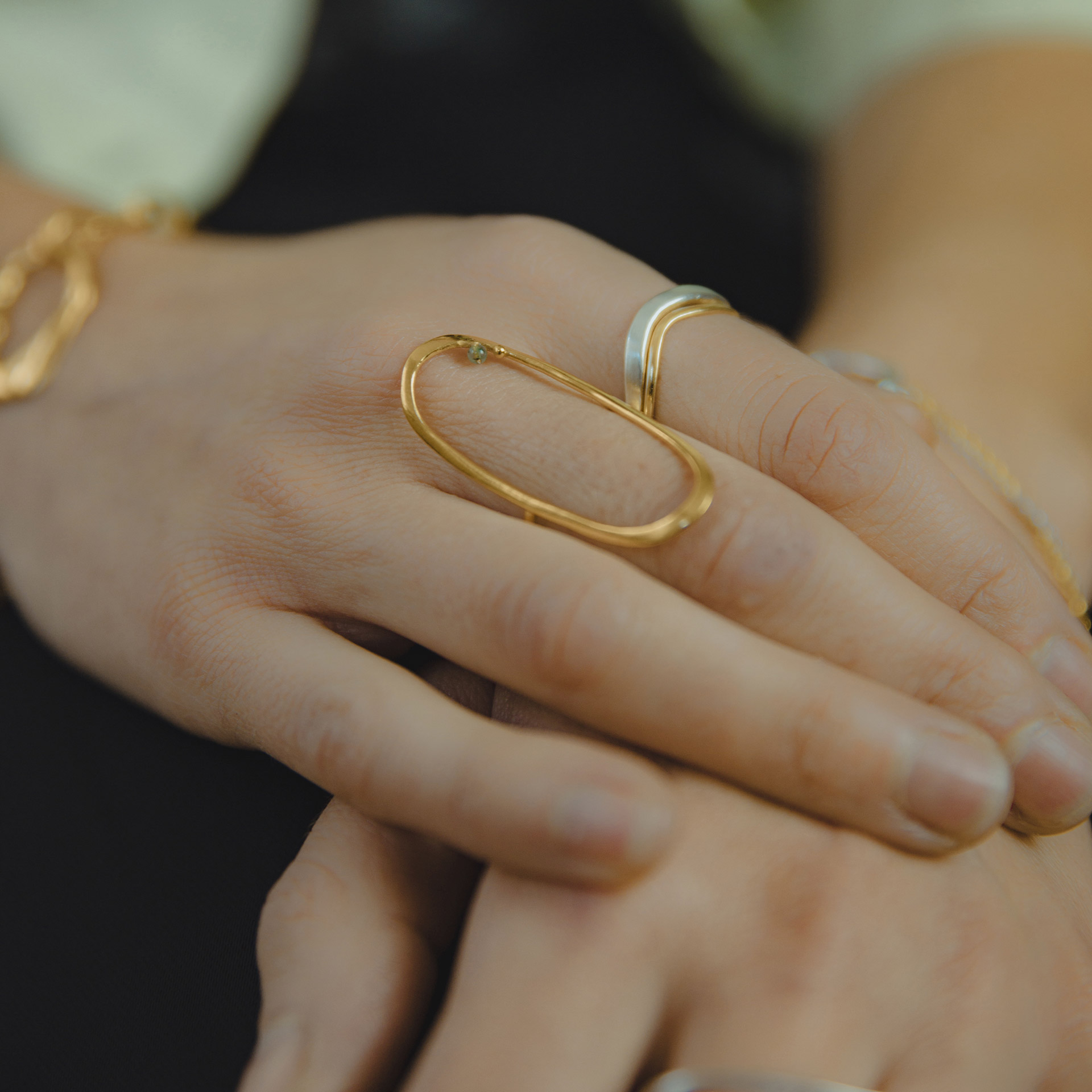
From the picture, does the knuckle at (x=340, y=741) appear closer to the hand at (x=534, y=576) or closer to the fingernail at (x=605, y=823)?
the hand at (x=534, y=576)

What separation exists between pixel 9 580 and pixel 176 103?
103 cm

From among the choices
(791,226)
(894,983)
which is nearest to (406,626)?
(894,983)

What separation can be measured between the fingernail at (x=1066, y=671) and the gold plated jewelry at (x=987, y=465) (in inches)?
10.9

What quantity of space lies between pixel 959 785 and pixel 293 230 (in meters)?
1.31

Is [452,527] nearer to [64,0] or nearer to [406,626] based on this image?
[406,626]

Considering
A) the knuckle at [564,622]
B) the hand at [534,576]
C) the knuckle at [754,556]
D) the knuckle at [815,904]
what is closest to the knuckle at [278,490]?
the hand at [534,576]

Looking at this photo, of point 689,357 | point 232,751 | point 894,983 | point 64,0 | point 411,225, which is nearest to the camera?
point 894,983

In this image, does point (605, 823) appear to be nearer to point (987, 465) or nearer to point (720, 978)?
point (720, 978)

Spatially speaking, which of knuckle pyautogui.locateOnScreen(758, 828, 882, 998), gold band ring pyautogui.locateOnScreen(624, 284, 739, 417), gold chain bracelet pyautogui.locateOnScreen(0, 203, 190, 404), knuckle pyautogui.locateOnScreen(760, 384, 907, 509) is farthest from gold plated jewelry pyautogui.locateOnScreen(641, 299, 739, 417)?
gold chain bracelet pyautogui.locateOnScreen(0, 203, 190, 404)

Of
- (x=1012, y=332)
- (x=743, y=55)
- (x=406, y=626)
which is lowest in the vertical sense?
(x=406, y=626)

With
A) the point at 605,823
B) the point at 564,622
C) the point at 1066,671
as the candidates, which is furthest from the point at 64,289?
the point at 1066,671

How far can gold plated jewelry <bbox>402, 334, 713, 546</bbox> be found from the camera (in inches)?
28.0

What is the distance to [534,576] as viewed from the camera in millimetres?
691

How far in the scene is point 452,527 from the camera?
739 millimetres
